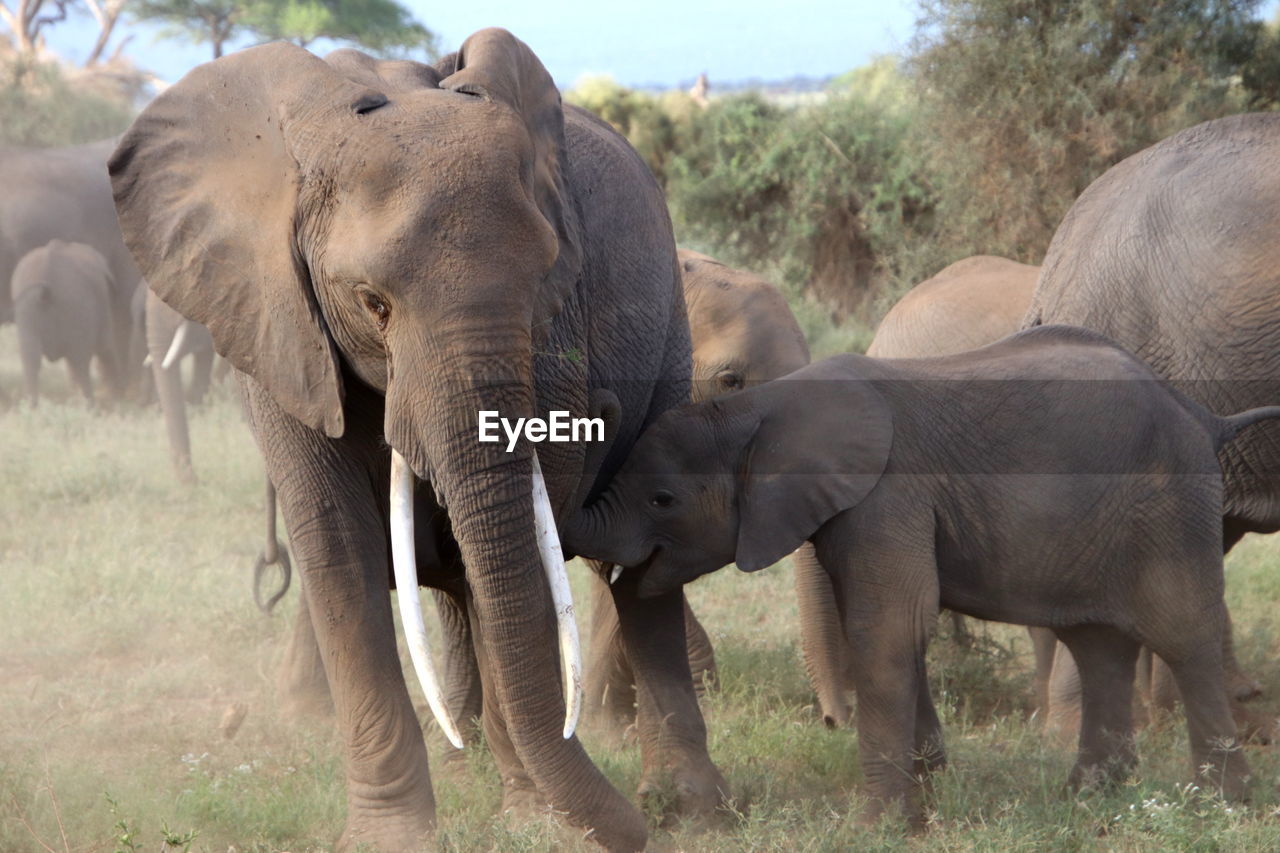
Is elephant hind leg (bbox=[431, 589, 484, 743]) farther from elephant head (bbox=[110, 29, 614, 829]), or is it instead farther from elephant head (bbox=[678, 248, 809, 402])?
elephant head (bbox=[678, 248, 809, 402])

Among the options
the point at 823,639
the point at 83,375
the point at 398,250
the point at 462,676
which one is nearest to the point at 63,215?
the point at 83,375

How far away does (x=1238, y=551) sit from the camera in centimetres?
760

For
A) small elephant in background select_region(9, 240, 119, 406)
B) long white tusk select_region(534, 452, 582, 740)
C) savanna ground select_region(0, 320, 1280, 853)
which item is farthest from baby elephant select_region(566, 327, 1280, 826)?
small elephant in background select_region(9, 240, 119, 406)

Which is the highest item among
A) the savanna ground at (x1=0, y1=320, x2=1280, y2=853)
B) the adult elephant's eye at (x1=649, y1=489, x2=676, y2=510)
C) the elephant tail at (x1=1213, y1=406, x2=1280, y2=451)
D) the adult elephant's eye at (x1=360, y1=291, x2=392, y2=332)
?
the adult elephant's eye at (x1=360, y1=291, x2=392, y2=332)

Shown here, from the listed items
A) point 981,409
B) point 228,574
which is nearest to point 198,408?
point 228,574

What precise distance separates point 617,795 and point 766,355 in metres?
2.71

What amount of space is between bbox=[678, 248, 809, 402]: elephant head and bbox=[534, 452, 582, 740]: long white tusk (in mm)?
2707

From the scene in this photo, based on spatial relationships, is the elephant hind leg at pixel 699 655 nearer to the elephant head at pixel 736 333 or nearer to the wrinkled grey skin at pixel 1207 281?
the elephant head at pixel 736 333

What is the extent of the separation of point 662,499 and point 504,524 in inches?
34.9

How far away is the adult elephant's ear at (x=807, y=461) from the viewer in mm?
4180

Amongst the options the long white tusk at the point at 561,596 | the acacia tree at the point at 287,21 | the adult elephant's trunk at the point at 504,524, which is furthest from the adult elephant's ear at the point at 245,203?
the acacia tree at the point at 287,21

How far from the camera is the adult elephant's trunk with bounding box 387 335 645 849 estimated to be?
326 cm

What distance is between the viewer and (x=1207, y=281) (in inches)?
202

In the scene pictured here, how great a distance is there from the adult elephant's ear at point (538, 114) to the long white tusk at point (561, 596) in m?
0.38
